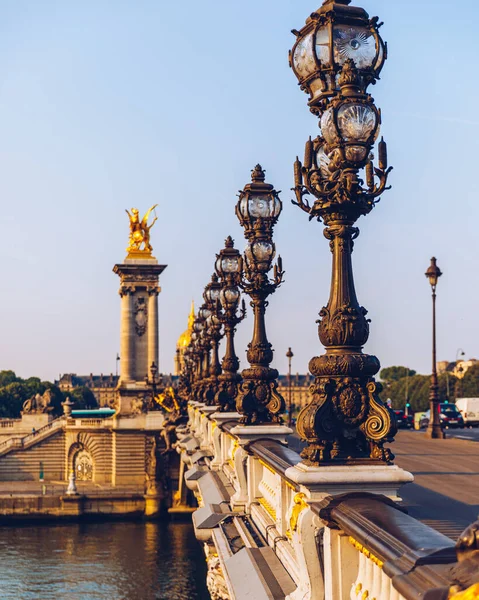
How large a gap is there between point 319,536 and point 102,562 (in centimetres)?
4299

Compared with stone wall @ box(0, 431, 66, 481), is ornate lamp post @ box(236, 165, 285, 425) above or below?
above

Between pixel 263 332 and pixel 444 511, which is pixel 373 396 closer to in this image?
pixel 444 511

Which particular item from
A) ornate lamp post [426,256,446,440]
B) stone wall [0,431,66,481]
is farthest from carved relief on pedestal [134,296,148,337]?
ornate lamp post [426,256,446,440]

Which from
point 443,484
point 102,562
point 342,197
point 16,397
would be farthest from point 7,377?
point 342,197

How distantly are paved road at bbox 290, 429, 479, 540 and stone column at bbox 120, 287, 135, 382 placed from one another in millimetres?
58528

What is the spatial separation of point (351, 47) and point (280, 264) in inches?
A: 249

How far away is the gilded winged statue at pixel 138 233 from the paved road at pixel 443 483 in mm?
62963

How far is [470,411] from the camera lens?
2256 inches

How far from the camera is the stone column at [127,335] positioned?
8644 cm

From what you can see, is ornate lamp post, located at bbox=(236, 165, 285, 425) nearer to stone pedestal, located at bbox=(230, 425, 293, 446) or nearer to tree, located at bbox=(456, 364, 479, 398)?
stone pedestal, located at bbox=(230, 425, 293, 446)

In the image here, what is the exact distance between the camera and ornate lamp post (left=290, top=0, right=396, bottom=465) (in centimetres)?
777

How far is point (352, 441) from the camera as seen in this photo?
785 cm

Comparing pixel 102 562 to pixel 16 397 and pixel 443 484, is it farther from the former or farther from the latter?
pixel 16 397

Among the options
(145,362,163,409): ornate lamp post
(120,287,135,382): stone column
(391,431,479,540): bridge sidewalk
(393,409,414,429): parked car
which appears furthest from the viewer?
(120,287,135,382): stone column
